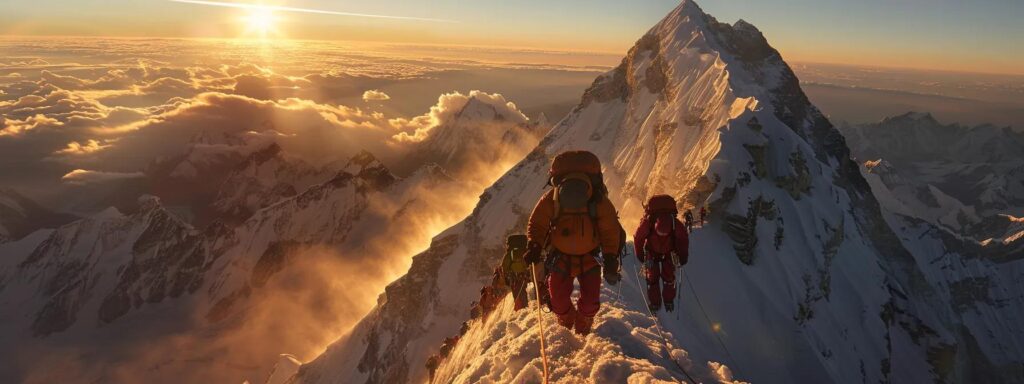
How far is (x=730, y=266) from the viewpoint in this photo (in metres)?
48.1

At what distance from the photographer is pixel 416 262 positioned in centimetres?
10869

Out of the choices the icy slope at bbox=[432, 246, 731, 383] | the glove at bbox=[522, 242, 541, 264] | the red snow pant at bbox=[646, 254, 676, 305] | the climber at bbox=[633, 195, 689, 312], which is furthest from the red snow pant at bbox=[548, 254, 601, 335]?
the red snow pant at bbox=[646, 254, 676, 305]

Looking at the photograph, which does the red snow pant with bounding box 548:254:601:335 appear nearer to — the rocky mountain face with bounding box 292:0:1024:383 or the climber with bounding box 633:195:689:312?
the rocky mountain face with bounding box 292:0:1024:383

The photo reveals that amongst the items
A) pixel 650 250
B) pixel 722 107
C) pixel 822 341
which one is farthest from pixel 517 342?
pixel 722 107

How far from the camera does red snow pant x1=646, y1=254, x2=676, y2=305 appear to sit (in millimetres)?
15953

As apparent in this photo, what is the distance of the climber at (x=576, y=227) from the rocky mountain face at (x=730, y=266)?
246 cm

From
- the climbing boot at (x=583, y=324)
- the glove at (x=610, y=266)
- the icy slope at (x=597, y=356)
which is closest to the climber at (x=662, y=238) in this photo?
the icy slope at (x=597, y=356)

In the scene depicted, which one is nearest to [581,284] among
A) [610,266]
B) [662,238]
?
[610,266]

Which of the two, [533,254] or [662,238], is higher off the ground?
[533,254]

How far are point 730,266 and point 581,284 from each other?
42.8 meters

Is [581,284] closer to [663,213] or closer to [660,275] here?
[663,213]

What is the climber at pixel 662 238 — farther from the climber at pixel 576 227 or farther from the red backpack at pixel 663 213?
the climber at pixel 576 227

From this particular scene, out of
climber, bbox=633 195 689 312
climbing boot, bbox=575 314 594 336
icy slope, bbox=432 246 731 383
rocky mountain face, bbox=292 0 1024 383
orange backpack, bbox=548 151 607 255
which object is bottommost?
rocky mountain face, bbox=292 0 1024 383

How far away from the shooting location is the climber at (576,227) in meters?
10.1
